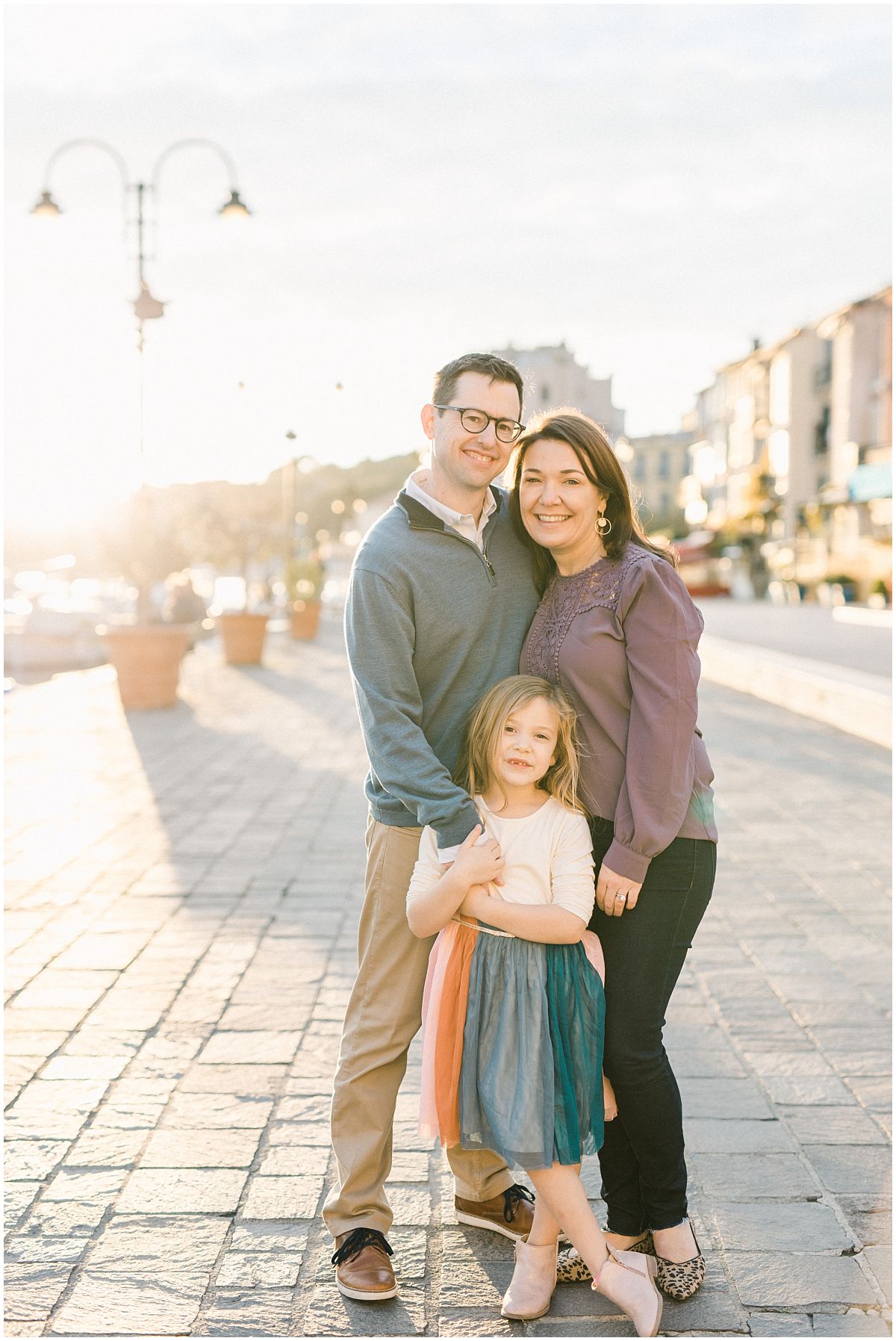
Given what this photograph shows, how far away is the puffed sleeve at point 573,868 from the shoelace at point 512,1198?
87 centimetres

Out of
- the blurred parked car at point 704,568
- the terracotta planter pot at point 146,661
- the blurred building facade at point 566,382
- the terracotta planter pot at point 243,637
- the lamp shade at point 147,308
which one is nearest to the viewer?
the terracotta planter pot at point 146,661

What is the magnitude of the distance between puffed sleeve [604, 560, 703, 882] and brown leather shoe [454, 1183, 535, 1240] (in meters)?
0.96

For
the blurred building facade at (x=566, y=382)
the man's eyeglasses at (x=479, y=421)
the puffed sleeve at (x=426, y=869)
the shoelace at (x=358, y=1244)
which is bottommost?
the shoelace at (x=358, y=1244)

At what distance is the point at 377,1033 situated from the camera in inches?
110

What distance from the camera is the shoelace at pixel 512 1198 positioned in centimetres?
288

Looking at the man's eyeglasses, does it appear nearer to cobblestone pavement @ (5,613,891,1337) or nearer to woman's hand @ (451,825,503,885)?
woman's hand @ (451,825,503,885)

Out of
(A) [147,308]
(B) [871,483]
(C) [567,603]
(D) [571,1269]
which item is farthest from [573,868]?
(B) [871,483]

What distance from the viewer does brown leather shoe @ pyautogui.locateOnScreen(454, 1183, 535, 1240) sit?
2873mm

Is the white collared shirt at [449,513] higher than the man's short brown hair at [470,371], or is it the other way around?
the man's short brown hair at [470,371]

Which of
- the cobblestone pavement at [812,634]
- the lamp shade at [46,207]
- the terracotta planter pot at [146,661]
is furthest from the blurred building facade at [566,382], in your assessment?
the terracotta planter pot at [146,661]

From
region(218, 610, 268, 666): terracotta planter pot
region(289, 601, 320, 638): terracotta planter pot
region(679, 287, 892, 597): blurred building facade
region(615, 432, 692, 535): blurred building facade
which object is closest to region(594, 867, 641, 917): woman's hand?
region(218, 610, 268, 666): terracotta planter pot

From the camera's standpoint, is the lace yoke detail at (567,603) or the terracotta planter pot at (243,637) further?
the terracotta planter pot at (243,637)

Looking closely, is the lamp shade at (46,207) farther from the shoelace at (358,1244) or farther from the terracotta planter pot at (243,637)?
the shoelace at (358,1244)

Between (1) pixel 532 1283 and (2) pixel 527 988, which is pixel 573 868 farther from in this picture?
(1) pixel 532 1283
